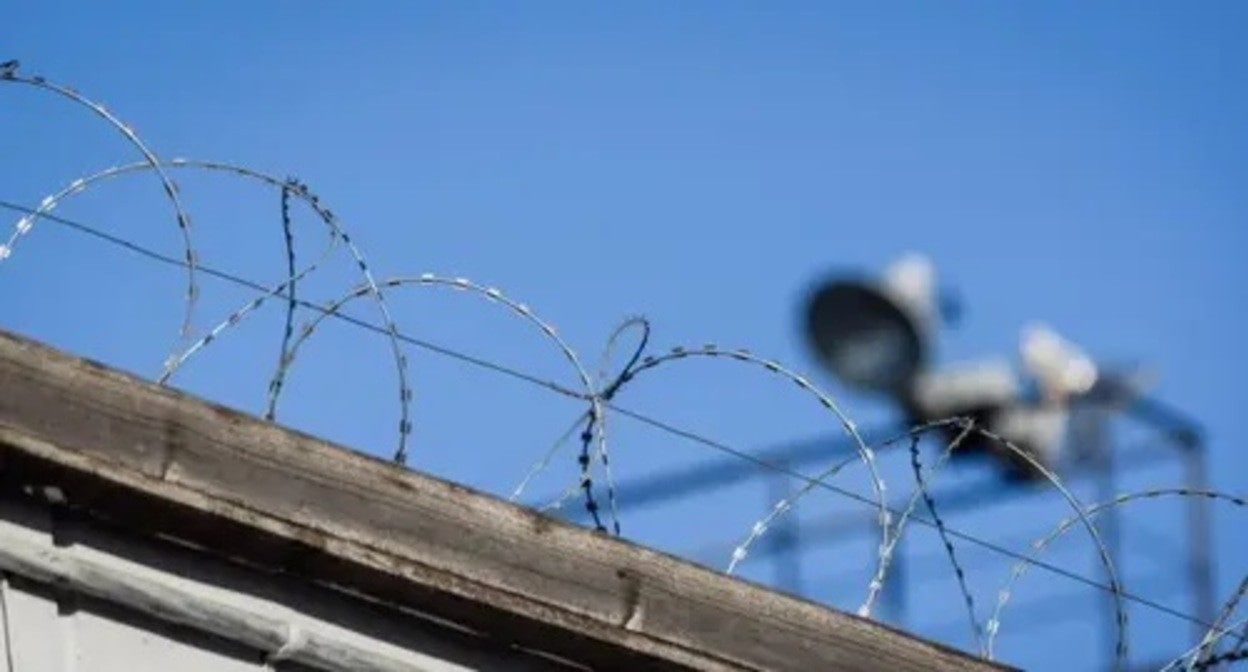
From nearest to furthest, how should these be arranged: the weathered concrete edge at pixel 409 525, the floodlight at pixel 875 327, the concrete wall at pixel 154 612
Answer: the concrete wall at pixel 154 612 < the weathered concrete edge at pixel 409 525 < the floodlight at pixel 875 327

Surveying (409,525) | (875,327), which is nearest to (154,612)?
(409,525)

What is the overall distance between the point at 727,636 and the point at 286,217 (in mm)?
1731

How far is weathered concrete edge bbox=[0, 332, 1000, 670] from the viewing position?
Answer: 12.2m

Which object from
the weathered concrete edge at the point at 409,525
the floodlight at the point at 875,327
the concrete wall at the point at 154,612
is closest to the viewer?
the concrete wall at the point at 154,612

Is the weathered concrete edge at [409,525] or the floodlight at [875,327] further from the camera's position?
the floodlight at [875,327]

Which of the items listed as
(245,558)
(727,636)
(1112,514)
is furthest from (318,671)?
(1112,514)

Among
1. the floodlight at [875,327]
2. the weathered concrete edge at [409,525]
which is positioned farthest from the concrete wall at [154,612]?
the floodlight at [875,327]

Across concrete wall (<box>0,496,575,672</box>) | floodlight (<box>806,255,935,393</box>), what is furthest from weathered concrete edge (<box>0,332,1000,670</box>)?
floodlight (<box>806,255,935,393</box>)

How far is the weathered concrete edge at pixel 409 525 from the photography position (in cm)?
1223

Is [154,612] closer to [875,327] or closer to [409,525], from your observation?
[409,525]

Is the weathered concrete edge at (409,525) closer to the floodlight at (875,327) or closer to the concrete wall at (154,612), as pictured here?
the concrete wall at (154,612)

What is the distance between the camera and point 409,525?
41.6ft

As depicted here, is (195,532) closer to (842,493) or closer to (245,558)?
(245,558)

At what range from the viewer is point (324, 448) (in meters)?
12.6
